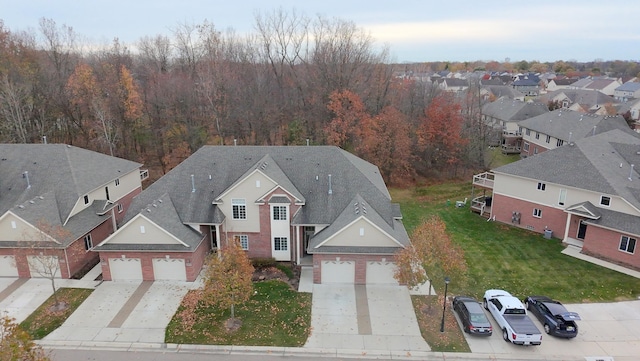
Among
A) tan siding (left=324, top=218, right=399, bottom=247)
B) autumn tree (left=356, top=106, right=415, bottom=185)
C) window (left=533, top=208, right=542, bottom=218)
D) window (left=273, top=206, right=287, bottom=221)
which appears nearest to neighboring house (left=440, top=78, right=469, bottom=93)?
autumn tree (left=356, top=106, right=415, bottom=185)

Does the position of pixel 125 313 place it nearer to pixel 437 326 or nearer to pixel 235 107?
pixel 437 326

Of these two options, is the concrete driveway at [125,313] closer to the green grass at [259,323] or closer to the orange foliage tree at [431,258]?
the green grass at [259,323]

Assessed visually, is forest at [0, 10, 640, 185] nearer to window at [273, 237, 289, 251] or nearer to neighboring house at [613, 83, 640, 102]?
window at [273, 237, 289, 251]

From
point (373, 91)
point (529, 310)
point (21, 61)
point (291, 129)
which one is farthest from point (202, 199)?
point (21, 61)

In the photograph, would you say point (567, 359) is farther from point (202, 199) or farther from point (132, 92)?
point (132, 92)

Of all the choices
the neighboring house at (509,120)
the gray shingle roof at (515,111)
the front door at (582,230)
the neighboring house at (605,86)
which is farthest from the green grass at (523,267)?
the neighboring house at (605,86)

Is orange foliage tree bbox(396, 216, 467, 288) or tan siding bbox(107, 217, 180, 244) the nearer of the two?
orange foliage tree bbox(396, 216, 467, 288)
